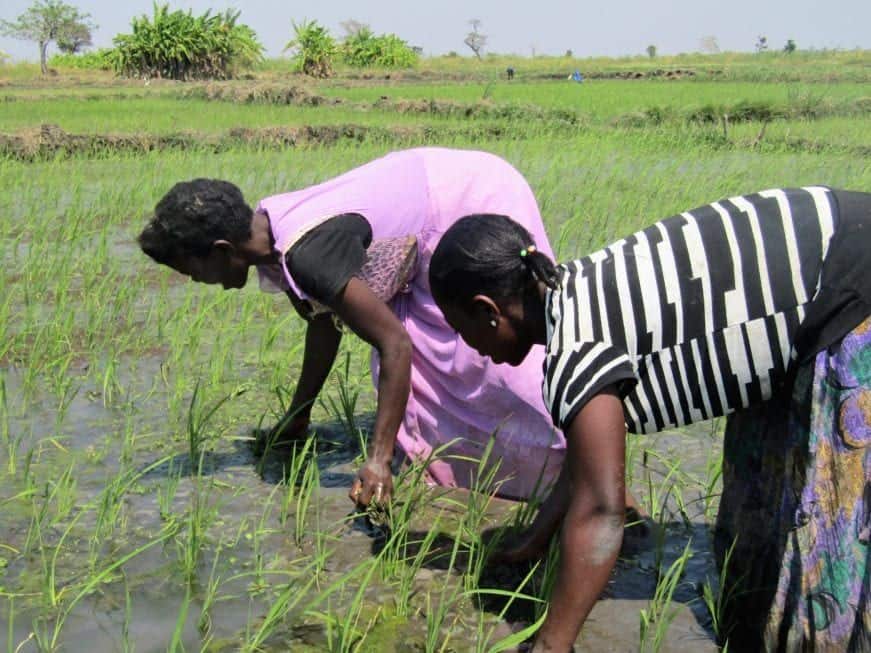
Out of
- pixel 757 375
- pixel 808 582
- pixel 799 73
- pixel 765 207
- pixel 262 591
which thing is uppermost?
pixel 799 73

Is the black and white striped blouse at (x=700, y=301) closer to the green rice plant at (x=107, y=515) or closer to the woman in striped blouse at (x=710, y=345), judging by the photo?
the woman in striped blouse at (x=710, y=345)

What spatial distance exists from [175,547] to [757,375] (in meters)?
1.47

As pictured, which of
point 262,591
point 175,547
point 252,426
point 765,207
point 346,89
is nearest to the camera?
point 765,207

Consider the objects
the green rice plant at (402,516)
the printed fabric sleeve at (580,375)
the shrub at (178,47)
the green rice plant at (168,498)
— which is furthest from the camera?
the shrub at (178,47)

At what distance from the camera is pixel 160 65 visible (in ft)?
79.4

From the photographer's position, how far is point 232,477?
2912mm

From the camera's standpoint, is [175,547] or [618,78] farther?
[618,78]

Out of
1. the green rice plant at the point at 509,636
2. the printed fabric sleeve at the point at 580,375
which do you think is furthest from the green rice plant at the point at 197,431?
the printed fabric sleeve at the point at 580,375

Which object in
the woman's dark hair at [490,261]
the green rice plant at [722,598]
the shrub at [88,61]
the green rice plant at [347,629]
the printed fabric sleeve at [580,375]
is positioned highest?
the shrub at [88,61]

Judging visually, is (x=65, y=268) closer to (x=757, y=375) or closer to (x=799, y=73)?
(x=757, y=375)

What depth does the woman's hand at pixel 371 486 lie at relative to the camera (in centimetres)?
238

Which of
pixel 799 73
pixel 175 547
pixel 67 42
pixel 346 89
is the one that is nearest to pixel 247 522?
pixel 175 547

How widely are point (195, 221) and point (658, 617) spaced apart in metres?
1.38

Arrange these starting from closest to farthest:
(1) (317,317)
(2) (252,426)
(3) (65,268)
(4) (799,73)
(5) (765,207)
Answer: (5) (765,207) → (1) (317,317) → (2) (252,426) → (3) (65,268) → (4) (799,73)
